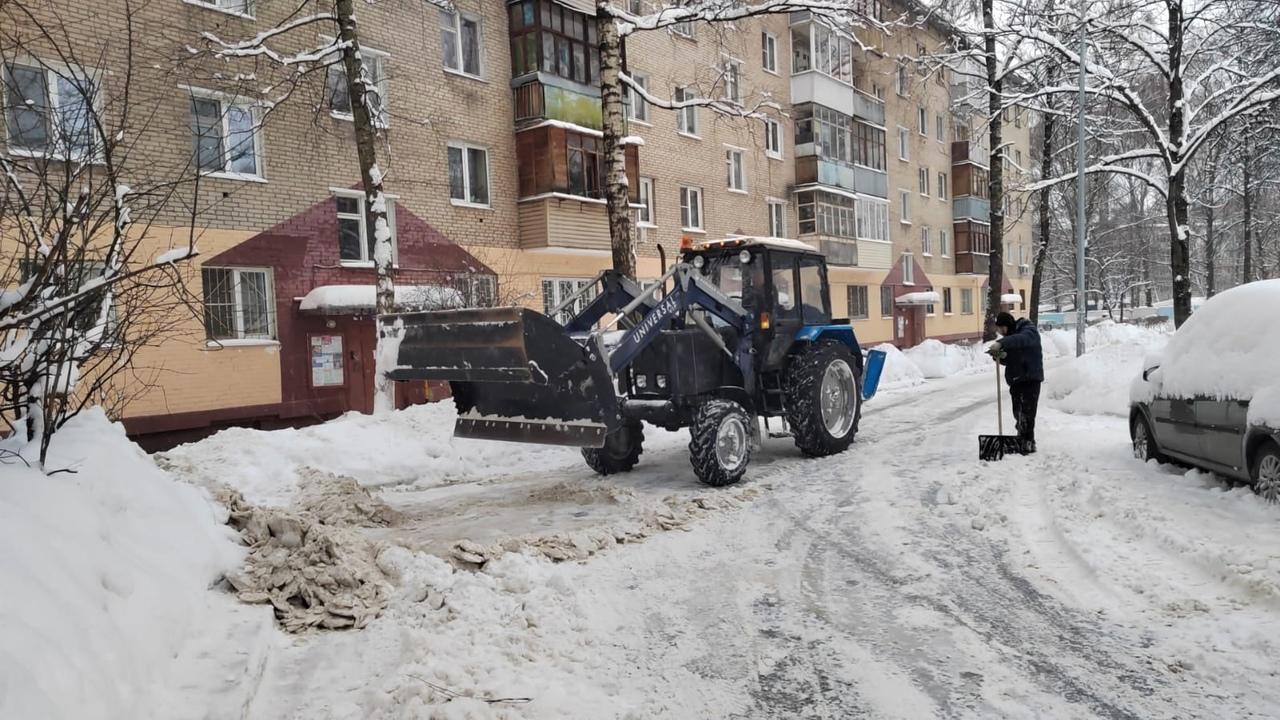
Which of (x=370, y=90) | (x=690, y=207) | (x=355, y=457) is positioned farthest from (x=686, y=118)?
(x=355, y=457)

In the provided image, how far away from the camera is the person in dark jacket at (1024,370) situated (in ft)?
29.1

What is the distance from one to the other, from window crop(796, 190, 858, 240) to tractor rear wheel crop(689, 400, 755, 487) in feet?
66.8

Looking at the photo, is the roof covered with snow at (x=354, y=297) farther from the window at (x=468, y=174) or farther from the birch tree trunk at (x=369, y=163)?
the window at (x=468, y=174)


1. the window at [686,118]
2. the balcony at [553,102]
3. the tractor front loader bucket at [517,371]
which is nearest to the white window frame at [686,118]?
the window at [686,118]

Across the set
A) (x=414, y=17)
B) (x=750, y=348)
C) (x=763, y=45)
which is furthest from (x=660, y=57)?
(x=750, y=348)

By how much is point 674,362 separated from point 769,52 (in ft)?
73.1

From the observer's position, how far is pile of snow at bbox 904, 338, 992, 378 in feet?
72.0

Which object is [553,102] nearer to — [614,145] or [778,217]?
[614,145]

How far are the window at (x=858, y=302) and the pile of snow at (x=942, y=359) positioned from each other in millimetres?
5647

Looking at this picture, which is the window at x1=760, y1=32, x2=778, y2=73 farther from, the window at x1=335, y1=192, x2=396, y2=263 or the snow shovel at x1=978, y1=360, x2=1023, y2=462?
the snow shovel at x1=978, y1=360, x2=1023, y2=462

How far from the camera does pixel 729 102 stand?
45.9 ft

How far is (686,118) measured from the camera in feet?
77.2

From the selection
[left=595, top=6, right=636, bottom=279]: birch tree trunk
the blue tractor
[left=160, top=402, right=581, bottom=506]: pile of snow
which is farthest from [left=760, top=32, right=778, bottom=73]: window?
[left=160, top=402, right=581, bottom=506]: pile of snow

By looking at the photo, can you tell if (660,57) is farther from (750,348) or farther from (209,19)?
(750,348)
